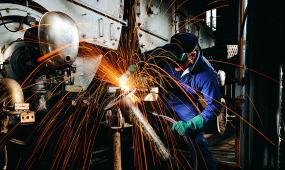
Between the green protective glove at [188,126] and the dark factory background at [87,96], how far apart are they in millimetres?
257

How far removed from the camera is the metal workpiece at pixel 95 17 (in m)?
3.00

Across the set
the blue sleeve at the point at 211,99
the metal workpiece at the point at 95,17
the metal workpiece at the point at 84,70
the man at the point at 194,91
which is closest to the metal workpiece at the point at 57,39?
the metal workpiece at the point at 95,17

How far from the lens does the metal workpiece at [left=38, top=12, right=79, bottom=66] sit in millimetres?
2348

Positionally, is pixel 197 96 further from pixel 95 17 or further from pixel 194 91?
pixel 95 17

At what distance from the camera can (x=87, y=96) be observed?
124 inches

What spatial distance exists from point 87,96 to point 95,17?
1245 mm

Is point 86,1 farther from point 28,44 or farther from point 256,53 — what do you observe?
point 256,53

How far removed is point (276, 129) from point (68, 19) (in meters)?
2.47

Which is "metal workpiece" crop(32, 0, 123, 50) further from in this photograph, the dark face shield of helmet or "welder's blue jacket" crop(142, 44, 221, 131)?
the dark face shield of helmet

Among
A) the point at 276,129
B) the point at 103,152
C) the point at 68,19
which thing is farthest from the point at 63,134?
the point at 276,129

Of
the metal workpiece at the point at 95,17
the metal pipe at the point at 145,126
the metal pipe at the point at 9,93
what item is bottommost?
the metal pipe at the point at 145,126

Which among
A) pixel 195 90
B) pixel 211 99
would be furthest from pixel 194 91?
pixel 211 99

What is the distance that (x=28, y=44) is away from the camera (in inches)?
104

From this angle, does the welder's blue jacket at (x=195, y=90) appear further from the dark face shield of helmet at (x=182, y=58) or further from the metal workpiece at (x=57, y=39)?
the metal workpiece at (x=57, y=39)
